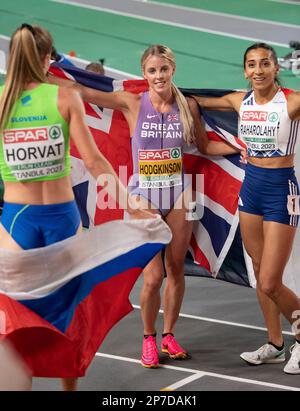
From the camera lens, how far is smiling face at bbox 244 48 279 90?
638 cm

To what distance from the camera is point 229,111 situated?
7.15m

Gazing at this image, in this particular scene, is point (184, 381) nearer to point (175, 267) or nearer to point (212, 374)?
point (212, 374)

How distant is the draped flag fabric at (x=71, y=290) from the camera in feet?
16.8

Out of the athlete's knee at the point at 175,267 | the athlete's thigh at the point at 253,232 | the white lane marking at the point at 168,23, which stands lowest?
the athlete's knee at the point at 175,267

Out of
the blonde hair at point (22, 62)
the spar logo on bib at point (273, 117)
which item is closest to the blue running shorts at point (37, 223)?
the blonde hair at point (22, 62)

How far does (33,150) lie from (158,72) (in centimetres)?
171

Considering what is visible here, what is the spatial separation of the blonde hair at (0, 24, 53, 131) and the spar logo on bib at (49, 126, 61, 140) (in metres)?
0.24

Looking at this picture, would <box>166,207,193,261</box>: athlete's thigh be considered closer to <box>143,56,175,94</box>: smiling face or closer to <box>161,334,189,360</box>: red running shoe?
<box>161,334,189,360</box>: red running shoe

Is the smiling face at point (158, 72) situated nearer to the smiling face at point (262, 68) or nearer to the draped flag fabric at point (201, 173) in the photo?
the draped flag fabric at point (201, 173)

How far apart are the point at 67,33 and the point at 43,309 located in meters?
12.7

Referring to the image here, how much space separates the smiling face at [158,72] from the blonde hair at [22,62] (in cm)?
155

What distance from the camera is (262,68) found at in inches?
251
